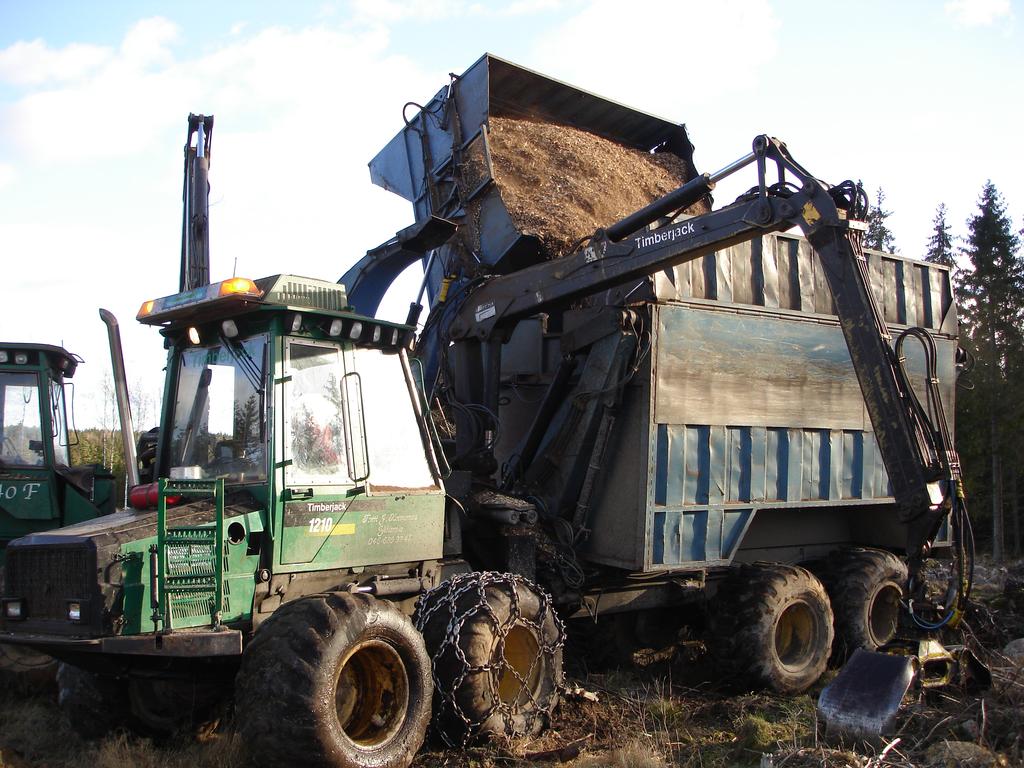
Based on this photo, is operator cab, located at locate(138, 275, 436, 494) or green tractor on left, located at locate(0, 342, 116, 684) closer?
operator cab, located at locate(138, 275, 436, 494)

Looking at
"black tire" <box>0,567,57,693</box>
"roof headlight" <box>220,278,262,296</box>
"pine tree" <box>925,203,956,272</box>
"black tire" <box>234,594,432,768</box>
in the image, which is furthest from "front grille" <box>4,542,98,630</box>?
"pine tree" <box>925,203,956,272</box>

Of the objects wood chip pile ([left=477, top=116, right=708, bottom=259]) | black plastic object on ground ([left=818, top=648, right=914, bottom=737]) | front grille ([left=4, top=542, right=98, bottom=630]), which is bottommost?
black plastic object on ground ([left=818, top=648, right=914, bottom=737])

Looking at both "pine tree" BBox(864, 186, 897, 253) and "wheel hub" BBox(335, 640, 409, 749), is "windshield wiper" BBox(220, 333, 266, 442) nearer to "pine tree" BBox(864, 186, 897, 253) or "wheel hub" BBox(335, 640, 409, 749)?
"wheel hub" BBox(335, 640, 409, 749)

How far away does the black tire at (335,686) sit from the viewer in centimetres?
467

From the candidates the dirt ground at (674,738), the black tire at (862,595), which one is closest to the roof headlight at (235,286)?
the dirt ground at (674,738)

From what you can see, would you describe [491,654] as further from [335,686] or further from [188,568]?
[188,568]

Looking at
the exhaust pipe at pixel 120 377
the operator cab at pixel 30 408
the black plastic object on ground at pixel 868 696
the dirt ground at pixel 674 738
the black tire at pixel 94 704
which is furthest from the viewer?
the operator cab at pixel 30 408

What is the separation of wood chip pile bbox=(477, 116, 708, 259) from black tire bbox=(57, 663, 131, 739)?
4.87 metres

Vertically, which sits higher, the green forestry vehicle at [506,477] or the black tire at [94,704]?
the green forestry vehicle at [506,477]

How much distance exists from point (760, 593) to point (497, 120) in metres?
5.02

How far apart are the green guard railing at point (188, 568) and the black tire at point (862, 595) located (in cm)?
620

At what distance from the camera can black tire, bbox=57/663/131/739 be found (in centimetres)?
591

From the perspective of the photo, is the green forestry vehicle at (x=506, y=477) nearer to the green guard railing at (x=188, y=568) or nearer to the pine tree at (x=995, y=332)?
the green guard railing at (x=188, y=568)

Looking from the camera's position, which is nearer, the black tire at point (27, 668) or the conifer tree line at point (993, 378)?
the black tire at point (27, 668)
